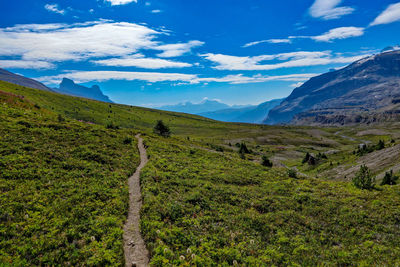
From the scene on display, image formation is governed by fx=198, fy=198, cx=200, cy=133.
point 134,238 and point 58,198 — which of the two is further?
point 58,198

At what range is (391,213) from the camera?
19.5m

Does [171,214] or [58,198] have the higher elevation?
[58,198]

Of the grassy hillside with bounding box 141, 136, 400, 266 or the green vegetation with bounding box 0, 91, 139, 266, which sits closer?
the green vegetation with bounding box 0, 91, 139, 266

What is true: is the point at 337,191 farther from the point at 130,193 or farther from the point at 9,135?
the point at 9,135

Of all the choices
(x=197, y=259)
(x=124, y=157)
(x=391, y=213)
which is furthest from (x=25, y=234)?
(x=391, y=213)

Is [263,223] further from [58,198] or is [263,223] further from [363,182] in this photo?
[363,182]

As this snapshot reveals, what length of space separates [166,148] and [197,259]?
105 ft

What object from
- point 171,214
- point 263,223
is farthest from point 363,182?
point 171,214

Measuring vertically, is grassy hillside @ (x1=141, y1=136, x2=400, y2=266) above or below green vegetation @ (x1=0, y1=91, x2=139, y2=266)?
below

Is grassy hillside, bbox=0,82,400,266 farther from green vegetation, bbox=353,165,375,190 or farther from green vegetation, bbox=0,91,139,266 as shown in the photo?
green vegetation, bbox=353,165,375,190

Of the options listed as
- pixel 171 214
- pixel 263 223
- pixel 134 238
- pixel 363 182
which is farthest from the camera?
pixel 363 182

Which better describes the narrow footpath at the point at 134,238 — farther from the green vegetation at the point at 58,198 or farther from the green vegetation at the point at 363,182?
the green vegetation at the point at 363,182

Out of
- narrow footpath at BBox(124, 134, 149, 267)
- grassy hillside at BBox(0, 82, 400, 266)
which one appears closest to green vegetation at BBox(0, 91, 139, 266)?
grassy hillside at BBox(0, 82, 400, 266)

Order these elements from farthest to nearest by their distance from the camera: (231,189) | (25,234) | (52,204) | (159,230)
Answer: (231,189) → (52,204) → (159,230) → (25,234)
